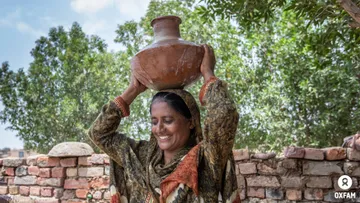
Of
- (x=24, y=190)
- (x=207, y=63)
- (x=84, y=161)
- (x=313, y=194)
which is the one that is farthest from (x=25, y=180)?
(x=207, y=63)

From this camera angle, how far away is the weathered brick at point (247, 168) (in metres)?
4.25

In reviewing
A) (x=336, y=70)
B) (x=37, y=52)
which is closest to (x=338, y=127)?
(x=336, y=70)

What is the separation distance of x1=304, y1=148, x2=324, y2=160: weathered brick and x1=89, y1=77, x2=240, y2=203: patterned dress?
2.32 metres

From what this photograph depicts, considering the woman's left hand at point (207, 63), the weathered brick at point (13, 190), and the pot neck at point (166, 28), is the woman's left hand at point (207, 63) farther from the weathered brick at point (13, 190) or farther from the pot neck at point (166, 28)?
the weathered brick at point (13, 190)

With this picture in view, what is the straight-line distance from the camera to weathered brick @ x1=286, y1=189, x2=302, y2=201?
13.3 feet

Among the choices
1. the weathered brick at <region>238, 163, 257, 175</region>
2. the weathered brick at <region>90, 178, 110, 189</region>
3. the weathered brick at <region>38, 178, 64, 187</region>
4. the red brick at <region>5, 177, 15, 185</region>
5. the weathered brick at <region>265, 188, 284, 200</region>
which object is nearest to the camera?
the weathered brick at <region>265, 188, 284, 200</region>

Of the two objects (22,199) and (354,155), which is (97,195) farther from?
(354,155)

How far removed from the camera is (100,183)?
5.13 meters

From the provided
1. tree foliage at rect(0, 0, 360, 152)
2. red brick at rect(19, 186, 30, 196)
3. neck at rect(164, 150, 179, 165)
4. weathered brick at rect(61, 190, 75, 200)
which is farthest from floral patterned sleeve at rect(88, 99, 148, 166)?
red brick at rect(19, 186, 30, 196)

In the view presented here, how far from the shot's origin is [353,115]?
7137mm

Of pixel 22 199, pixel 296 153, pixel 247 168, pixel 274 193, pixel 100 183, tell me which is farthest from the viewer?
pixel 22 199

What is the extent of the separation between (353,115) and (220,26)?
392 cm

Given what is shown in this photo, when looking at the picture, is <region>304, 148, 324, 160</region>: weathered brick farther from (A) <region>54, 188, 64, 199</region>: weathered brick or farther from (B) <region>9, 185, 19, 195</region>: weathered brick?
(B) <region>9, 185, 19, 195</region>: weathered brick

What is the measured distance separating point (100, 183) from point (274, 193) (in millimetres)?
2194
